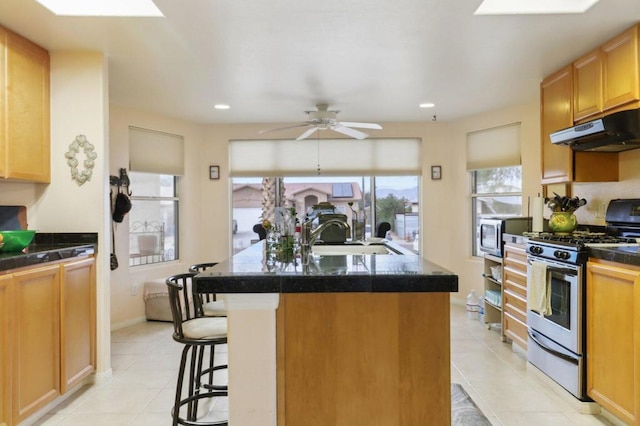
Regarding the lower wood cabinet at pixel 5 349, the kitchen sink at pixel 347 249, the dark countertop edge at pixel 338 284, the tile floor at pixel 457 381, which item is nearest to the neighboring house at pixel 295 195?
the tile floor at pixel 457 381

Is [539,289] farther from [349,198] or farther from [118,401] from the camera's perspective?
[349,198]

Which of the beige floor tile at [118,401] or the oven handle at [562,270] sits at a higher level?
the oven handle at [562,270]

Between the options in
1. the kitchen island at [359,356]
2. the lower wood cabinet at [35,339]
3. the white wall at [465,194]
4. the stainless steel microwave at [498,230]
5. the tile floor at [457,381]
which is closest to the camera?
the kitchen island at [359,356]

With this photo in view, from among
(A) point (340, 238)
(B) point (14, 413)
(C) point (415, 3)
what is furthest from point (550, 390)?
(B) point (14, 413)

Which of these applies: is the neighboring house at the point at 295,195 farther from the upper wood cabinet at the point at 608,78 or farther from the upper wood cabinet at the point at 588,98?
the upper wood cabinet at the point at 608,78

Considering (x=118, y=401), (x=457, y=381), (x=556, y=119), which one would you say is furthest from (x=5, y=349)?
(x=556, y=119)

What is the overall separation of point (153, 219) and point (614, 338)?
4.52 m

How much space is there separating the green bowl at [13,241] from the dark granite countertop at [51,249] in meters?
0.05

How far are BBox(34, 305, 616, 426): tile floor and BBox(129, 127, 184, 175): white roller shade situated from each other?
1948 millimetres

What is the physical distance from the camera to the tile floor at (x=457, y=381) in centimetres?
248

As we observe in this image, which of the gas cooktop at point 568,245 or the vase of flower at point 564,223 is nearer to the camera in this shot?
the gas cooktop at point 568,245

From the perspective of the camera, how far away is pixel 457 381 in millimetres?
3000

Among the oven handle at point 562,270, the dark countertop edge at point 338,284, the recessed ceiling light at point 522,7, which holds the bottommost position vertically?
the oven handle at point 562,270

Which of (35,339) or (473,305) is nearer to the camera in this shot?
(35,339)
